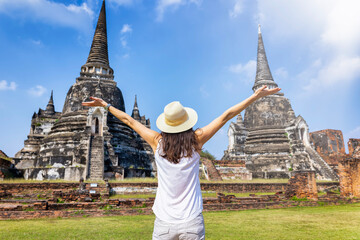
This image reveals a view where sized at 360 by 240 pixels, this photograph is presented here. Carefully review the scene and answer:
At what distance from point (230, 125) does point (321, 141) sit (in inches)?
520

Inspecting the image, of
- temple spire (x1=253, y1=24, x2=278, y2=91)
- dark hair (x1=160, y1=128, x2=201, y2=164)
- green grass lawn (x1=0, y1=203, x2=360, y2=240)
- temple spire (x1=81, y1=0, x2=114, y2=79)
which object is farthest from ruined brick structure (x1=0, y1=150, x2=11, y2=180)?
temple spire (x1=253, y1=24, x2=278, y2=91)

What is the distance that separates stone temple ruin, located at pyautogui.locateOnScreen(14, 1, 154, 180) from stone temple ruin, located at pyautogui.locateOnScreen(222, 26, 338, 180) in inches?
358

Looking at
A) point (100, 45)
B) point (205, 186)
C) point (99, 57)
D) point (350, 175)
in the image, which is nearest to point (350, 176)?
point (350, 175)

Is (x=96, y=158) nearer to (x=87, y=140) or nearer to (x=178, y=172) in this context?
(x=87, y=140)

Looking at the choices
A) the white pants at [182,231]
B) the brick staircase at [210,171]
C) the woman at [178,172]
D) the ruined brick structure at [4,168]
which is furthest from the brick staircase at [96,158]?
the white pants at [182,231]

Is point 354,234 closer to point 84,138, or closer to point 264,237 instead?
point 264,237

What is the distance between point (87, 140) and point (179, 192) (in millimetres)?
16183

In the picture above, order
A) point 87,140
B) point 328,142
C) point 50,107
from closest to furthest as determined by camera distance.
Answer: point 87,140 → point 50,107 → point 328,142

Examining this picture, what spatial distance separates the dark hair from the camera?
7.02 ft

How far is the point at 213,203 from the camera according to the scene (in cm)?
949

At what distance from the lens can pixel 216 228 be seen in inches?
226

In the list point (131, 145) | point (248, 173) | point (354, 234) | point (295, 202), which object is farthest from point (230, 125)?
point (354, 234)

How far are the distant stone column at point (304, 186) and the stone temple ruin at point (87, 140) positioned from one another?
9.82 metres

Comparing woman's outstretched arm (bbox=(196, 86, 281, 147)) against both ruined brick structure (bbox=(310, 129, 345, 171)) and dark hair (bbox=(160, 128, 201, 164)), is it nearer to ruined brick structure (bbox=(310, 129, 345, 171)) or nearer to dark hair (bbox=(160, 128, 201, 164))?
dark hair (bbox=(160, 128, 201, 164))
